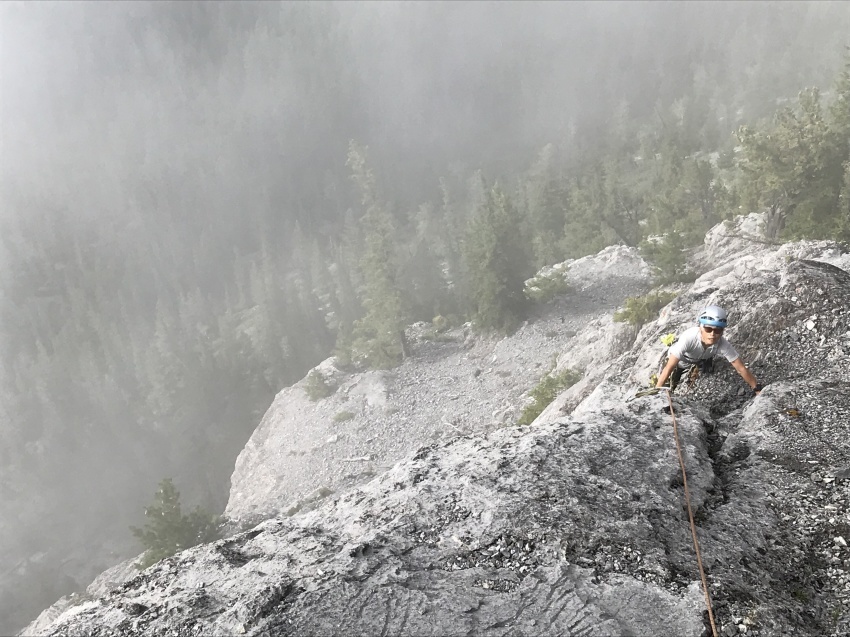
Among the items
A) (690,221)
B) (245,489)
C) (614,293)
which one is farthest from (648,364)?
(245,489)

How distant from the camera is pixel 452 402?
41.9 metres

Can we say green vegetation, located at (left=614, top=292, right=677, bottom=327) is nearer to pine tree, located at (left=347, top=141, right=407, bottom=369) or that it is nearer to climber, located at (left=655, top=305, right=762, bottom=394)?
climber, located at (left=655, top=305, right=762, bottom=394)

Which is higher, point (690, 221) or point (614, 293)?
point (690, 221)

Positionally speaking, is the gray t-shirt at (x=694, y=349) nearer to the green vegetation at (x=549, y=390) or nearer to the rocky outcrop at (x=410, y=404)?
the green vegetation at (x=549, y=390)

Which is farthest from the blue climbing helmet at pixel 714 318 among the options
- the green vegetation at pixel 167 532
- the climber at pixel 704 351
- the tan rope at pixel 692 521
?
the green vegetation at pixel 167 532

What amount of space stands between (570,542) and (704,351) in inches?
202

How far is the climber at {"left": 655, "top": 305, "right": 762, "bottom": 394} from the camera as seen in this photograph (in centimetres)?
852

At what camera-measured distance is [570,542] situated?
17.9 feet

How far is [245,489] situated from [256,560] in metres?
43.8

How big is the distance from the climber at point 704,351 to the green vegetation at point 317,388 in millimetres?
41960

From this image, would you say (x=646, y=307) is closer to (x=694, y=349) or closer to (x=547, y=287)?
(x=694, y=349)

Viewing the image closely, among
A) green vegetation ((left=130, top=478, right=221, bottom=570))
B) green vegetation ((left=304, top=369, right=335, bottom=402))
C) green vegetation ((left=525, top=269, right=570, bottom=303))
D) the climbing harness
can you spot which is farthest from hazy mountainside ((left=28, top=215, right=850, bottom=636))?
green vegetation ((left=304, top=369, right=335, bottom=402))

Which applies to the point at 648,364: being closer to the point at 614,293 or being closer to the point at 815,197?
the point at 815,197

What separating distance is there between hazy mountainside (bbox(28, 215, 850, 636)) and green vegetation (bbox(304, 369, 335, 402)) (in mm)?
42137
